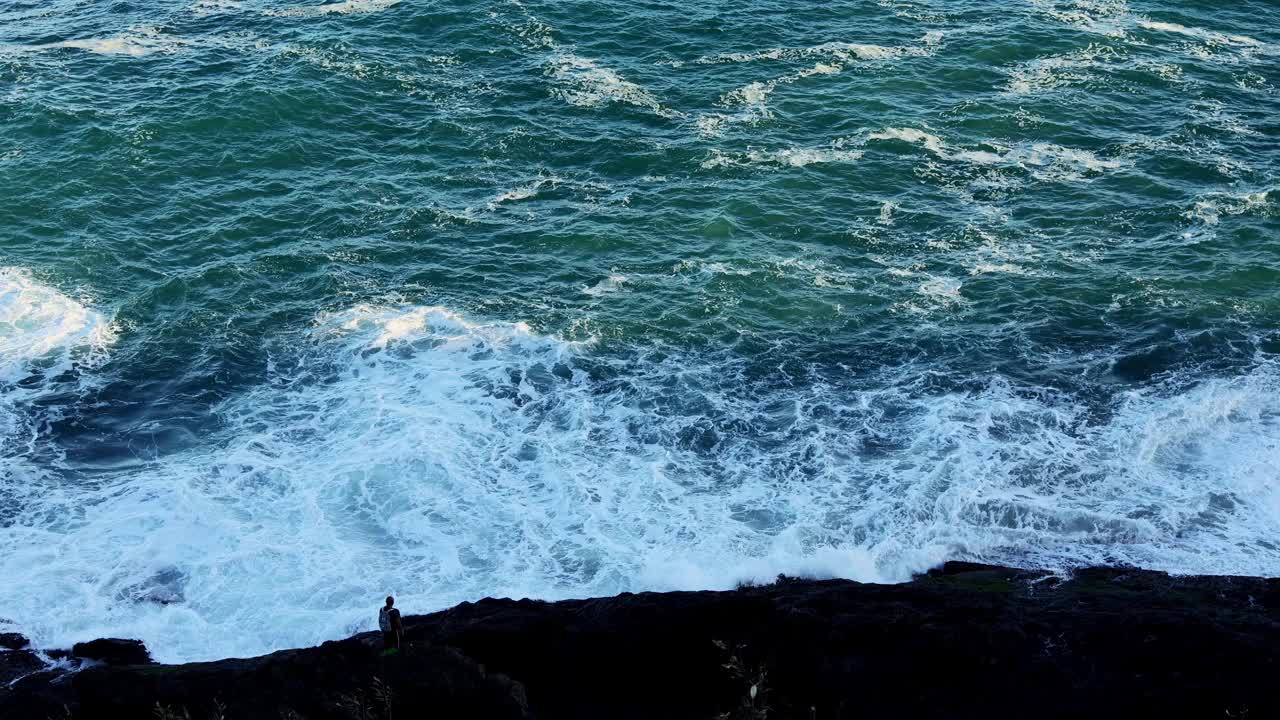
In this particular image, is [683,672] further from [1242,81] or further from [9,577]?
[1242,81]

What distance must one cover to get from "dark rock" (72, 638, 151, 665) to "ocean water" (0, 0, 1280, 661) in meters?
0.86

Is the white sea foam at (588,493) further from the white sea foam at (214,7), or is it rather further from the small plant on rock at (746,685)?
the white sea foam at (214,7)

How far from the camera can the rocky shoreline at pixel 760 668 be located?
3309 centimetres

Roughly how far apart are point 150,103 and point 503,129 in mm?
21093

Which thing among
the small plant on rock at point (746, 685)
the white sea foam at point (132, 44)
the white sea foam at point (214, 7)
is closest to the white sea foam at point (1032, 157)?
A: the small plant on rock at point (746, 685)

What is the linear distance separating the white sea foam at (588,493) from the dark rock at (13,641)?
442mm

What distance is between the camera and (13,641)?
4047 cm

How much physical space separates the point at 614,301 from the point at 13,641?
92.6 feet

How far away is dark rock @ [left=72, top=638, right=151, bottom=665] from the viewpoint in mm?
39562

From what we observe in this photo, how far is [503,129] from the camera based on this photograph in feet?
228

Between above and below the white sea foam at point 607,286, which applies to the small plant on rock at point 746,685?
above

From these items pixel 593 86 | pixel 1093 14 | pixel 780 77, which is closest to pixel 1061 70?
pixel 1093 14

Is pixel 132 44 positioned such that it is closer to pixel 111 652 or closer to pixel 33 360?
pixel 33 360

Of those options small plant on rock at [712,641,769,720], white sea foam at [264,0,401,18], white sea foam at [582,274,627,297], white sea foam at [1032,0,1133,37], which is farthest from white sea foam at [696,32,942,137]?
small plant on rock at [712,641,769,720]
